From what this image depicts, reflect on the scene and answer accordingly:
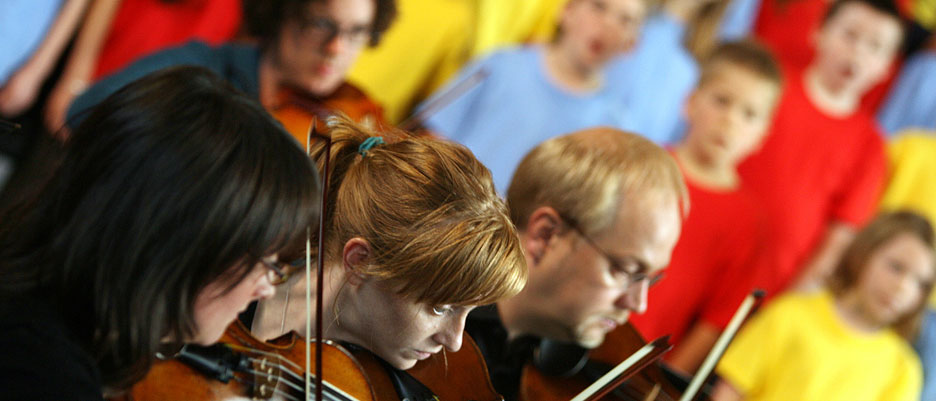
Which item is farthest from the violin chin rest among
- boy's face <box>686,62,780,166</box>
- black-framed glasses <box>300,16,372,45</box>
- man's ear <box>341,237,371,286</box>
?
boy's face <box>686,62,780,166</box>

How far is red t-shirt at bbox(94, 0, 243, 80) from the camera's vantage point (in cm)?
157

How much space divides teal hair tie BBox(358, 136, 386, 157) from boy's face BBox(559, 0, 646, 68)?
1.03 m

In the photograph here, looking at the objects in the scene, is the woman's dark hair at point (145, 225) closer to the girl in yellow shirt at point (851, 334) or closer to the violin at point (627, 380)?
the violin at point (627, 380)

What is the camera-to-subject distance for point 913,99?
2.29 meters

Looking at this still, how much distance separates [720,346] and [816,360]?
520mm

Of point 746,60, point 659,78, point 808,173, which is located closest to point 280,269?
point 746,60

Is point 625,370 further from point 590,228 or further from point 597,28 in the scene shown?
point 597,28

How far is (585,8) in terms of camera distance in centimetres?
168

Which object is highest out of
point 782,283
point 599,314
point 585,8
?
point 585,8

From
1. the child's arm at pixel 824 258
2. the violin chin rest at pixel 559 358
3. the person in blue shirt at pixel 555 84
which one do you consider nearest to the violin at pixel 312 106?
the person in blue shirt at pixel 555 84

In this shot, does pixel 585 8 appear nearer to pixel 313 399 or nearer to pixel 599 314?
pixel 599 314

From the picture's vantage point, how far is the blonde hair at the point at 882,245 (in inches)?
54.8

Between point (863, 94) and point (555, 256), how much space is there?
1739 mm

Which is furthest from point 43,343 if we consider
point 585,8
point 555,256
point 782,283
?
point 782,283
